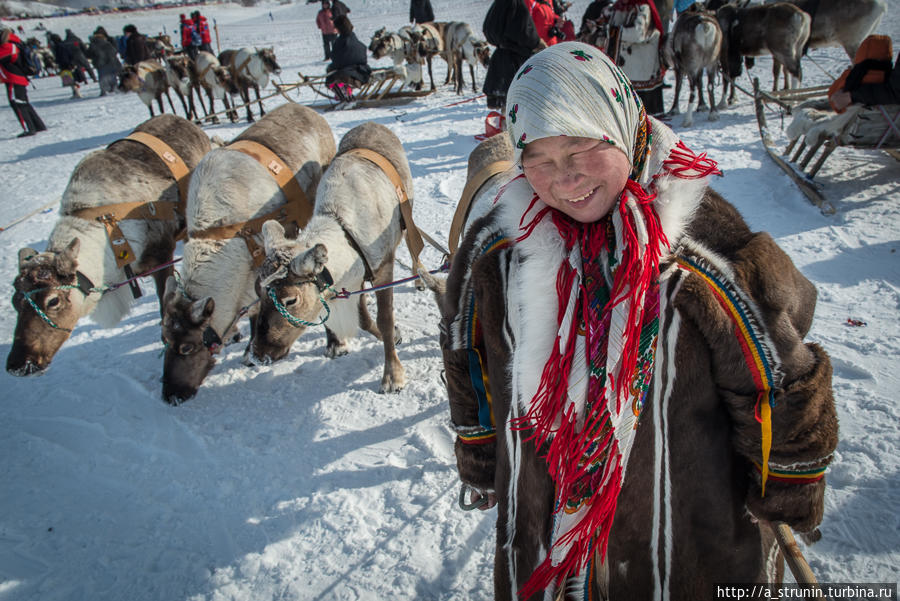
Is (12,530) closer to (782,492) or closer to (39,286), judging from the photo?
(39,286)

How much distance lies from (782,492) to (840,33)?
11.3m

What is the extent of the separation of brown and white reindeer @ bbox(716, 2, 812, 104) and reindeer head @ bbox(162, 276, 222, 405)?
9.19m

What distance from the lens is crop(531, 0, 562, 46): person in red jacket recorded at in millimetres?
6035

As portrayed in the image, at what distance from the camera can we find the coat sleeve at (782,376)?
1.02m

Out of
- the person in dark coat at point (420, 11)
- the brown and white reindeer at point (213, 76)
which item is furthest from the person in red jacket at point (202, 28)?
the person in dark coat at point (420, 11)

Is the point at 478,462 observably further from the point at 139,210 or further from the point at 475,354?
the point at 139,210

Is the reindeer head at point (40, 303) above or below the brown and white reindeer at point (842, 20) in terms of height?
below

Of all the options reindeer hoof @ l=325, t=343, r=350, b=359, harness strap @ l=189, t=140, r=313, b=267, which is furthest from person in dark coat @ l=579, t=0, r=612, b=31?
reindeer hoof @ l=325, t=343, r=350, b=359

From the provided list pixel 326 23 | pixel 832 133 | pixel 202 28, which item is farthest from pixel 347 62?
pixel 832 133

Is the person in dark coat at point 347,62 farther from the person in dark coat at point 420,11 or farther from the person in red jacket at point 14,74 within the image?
the person in red jacket at point 14,74

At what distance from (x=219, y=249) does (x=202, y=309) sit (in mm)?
476

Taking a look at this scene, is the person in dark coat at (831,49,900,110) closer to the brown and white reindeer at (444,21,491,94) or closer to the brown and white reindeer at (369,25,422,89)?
the brown and white reindeer at (444,21,491,94)

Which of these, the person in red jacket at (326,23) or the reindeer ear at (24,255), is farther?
the person in red jacket at (326,23)

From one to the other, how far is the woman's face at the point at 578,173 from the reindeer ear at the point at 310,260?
6.52 feet
